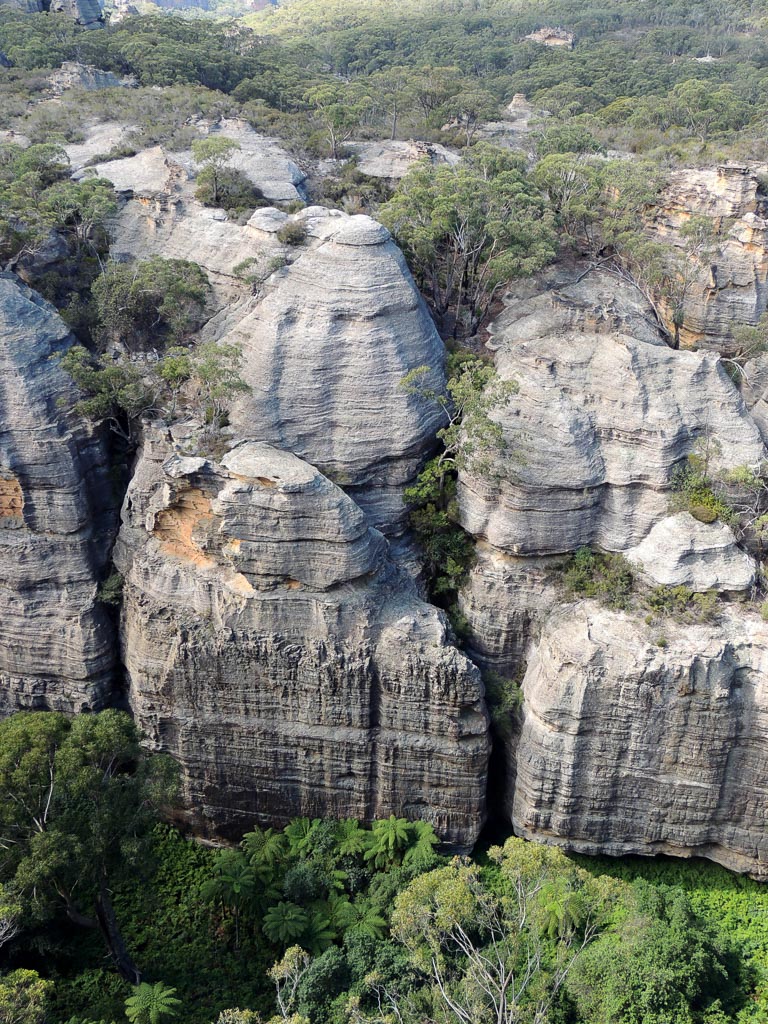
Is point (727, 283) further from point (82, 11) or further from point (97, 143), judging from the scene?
point (82, 11)

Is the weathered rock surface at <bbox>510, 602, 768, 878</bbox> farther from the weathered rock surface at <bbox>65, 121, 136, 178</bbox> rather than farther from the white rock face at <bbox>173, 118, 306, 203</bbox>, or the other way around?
the weathered rock surface at <bbox>65, 121, 136, 178</bbox>

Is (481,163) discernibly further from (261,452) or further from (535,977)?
(535,977)

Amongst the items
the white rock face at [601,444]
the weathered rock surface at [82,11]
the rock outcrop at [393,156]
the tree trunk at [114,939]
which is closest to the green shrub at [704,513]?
the white rock face at [601,444]

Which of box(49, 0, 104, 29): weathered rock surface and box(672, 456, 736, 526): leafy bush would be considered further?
box(49, 0, 104, 29): weathered rock surface

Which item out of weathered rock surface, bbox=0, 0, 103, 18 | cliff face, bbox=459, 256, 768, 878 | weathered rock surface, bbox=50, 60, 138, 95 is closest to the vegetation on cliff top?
cliff face, bbox=459, 256, 768, 878

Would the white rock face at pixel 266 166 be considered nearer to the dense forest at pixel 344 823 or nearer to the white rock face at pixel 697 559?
the dense forest at pixel 344 823

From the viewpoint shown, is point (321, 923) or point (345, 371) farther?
point (345, 371)

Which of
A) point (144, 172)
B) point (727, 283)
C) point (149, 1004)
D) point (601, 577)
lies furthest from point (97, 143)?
point (149, 1004)
